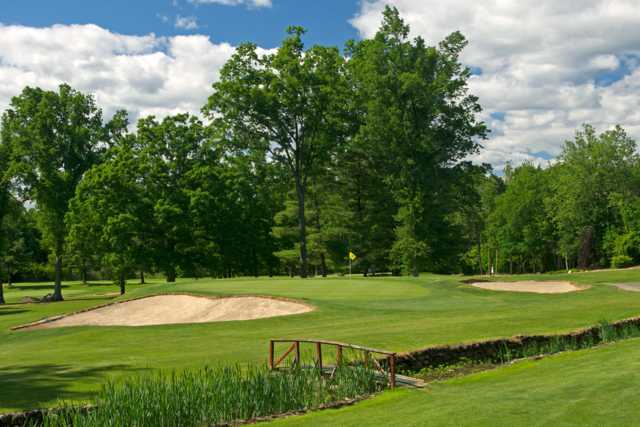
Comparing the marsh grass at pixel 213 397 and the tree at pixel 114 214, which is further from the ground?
the tree at pixel 114 214

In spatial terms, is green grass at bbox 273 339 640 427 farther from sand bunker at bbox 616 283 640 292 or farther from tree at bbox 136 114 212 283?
tree at bbox 136 114 212 283

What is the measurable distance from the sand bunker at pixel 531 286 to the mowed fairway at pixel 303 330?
141 centimetres

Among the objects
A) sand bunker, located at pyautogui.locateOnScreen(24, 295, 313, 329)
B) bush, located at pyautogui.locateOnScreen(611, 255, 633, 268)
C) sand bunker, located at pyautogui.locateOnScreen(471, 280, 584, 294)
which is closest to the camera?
sand bunker, located at pyautogui.locateOnScreen(24, 295, 313, 329)

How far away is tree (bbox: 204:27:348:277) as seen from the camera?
56.0m

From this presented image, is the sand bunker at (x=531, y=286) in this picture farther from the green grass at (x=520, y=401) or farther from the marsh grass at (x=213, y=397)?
the marsh grass at (x=213, y=397)

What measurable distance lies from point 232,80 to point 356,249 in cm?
A: 2053

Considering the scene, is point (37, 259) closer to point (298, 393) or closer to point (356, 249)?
point (356, 249)

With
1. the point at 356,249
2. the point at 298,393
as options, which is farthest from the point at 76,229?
the point at 298,393

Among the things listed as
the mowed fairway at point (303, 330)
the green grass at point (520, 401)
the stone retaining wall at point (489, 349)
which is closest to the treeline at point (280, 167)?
the mowed fairway at point (303, 330)

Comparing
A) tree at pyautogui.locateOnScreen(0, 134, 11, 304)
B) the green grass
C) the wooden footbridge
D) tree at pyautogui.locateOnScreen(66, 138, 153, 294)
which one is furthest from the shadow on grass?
tree at pyautogui.locateOnScreen(0, 134, 11, 304)

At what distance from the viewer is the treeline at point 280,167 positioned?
55.8 metres

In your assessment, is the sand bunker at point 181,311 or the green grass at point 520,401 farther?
the sand bunker at point 181,311

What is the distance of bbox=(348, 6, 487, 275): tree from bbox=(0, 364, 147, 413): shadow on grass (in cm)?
4181

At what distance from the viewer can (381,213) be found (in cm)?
6325
